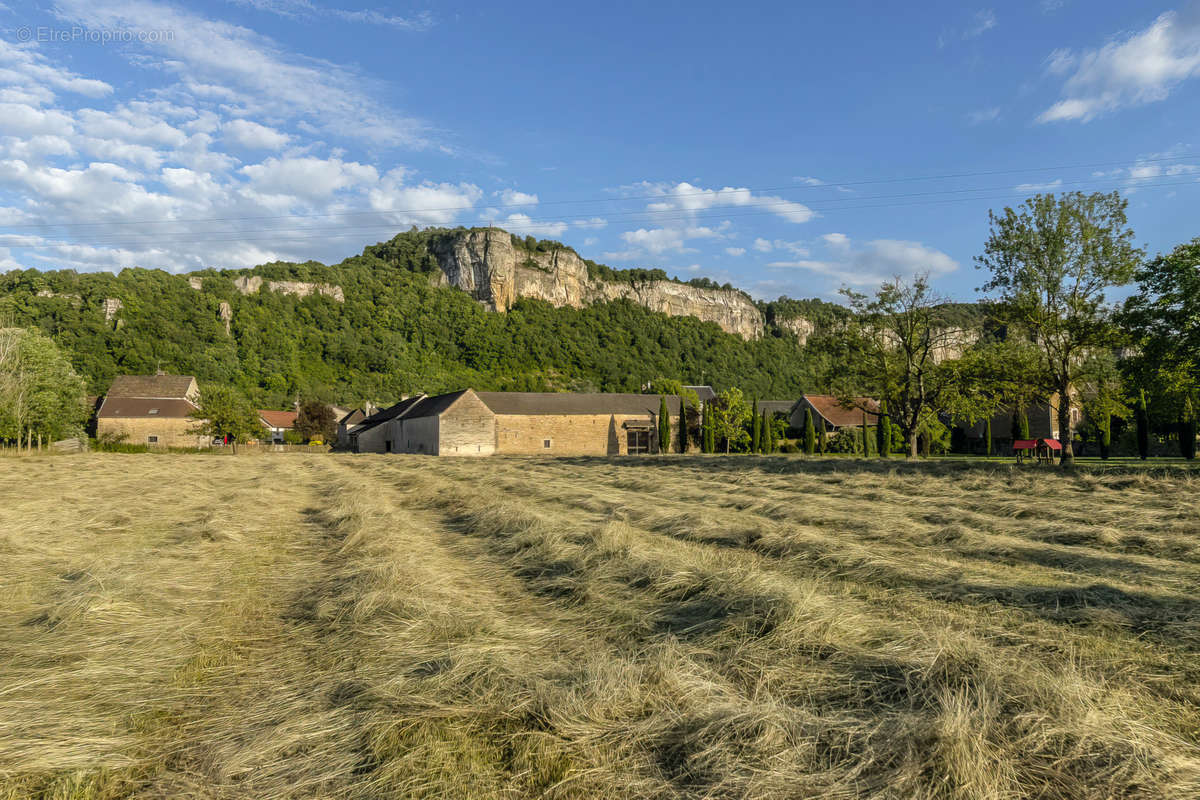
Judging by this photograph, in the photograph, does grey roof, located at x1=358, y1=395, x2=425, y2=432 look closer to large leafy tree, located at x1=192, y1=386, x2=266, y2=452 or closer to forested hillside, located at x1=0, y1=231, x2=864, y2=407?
large leafy tree, located at x1=192, y1=386, x2=266, y2=452

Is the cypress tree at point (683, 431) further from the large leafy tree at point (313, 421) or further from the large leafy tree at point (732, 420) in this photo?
the large leafy tree at point (313, 421)

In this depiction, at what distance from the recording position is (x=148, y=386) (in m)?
64.5

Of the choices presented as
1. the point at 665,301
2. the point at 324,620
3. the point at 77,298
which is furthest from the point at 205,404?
the point at 665,301

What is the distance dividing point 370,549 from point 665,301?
146 m

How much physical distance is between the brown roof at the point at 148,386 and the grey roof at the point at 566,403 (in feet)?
120

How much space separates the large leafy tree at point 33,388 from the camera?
112ft

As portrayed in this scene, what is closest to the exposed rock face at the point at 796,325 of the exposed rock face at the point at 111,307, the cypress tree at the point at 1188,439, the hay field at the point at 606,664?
the cypress tree at the point at 1188,439

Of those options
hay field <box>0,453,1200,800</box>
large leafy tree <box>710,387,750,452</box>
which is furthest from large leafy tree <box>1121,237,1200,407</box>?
large leafy tree <box>710,387,750,452</box>

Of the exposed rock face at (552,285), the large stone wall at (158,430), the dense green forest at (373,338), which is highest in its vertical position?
the exposed rock face at (552,285)

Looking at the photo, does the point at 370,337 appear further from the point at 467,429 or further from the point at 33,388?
the point at 33,388

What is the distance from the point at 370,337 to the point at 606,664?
114 metres

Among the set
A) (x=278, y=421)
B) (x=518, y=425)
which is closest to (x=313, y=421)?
(x=278, y=421)

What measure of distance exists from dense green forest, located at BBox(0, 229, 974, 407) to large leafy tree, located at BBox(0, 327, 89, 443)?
39.7 meters

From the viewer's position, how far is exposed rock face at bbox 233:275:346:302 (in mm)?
109875
